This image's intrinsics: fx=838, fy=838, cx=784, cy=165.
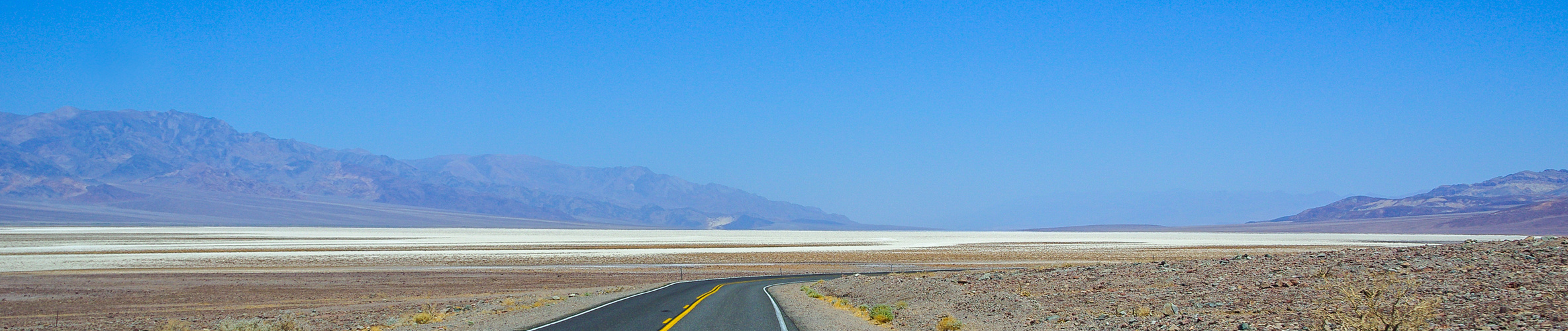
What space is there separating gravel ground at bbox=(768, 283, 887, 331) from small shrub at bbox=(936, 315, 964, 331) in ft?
4.76

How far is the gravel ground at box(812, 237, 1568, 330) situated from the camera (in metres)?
12.1

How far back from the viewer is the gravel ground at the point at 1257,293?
1205cm

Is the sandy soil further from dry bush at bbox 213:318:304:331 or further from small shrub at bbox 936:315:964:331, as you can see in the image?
small shrub at bbox 936:315:964:331

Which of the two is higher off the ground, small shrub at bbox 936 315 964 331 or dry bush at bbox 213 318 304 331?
small shrub at bbox 936 315 964 331

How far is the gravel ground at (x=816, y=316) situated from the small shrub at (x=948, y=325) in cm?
145

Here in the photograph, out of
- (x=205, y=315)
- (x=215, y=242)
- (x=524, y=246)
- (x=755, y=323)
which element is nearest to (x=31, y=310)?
(x=205, y=315)

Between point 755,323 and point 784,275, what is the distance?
91.9 ft

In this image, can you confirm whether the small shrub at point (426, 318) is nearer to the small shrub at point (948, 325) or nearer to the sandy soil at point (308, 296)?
the sandy soil at point (308, 296)

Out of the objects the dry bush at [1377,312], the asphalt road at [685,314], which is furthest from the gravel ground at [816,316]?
the dry bush at [1377,312]

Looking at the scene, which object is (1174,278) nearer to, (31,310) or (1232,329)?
(1232,329)

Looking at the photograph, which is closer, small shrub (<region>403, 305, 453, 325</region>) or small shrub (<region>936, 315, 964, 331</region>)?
small shrub (<region>936, 315, 964, 331</region>)

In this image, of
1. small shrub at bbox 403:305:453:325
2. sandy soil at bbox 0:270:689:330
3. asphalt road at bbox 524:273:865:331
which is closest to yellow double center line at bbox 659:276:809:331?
asphalt road at bbox 524:273:865:331

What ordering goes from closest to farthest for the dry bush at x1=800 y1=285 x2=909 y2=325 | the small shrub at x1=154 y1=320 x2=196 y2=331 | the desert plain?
the dry bush at x1=800 y1=285 x2=909 y2=325, the small shrub at x1=154 y1=320 x2=196 y2=331, the desert plain

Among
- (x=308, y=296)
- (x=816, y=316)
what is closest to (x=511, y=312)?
(x=816, y=316)
